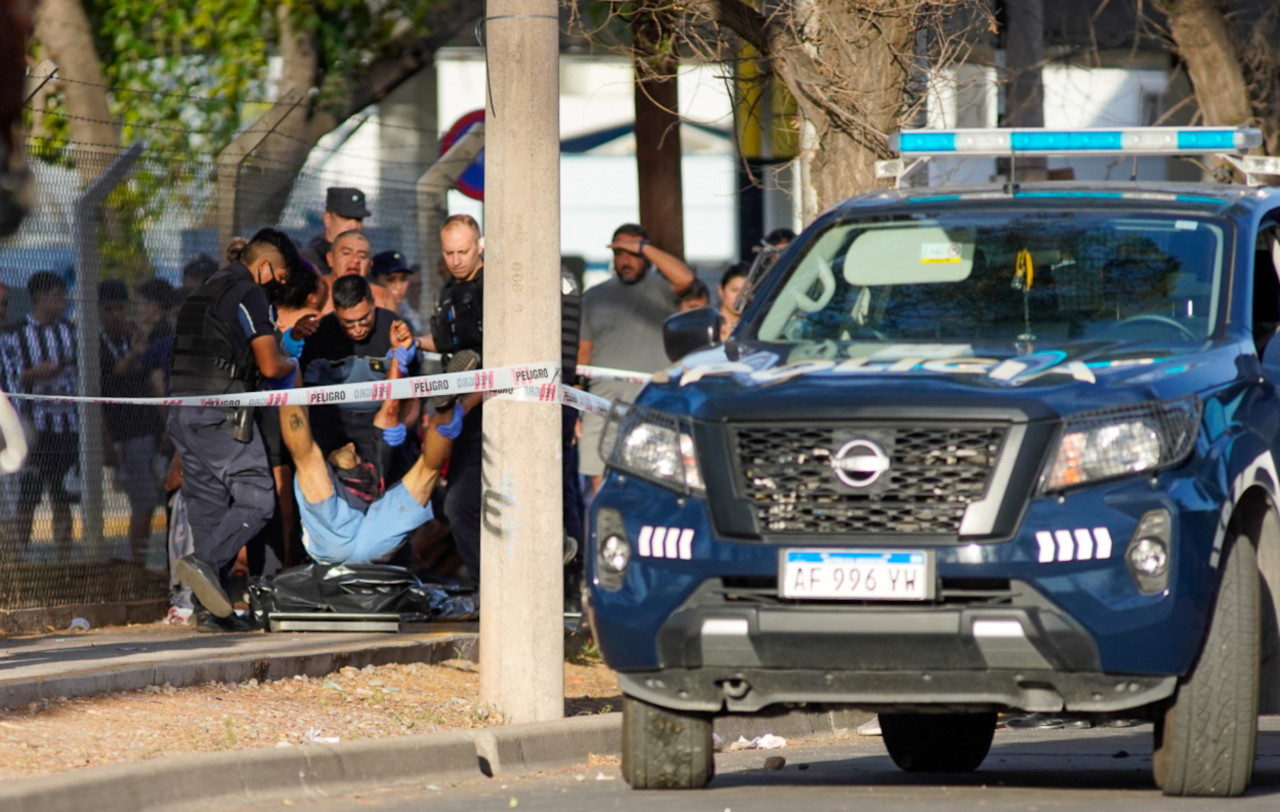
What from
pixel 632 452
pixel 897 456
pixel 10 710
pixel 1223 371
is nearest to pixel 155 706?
pixel 10 710

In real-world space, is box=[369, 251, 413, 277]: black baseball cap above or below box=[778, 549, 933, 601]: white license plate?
above

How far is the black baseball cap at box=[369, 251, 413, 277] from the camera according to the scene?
13.7 meters

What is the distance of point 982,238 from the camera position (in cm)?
755

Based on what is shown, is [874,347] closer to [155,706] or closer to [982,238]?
[982,238]

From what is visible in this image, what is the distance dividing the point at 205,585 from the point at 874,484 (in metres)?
5.29

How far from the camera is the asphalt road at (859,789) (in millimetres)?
6742

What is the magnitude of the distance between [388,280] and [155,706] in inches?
227

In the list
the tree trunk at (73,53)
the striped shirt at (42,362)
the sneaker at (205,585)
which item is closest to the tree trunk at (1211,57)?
the tree trunk at (73,53)

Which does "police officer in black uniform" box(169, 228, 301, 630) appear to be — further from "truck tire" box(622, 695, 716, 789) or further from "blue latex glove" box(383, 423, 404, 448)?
"truck tire" box(622, 695, 716, 789)

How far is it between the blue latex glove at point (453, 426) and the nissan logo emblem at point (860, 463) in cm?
544

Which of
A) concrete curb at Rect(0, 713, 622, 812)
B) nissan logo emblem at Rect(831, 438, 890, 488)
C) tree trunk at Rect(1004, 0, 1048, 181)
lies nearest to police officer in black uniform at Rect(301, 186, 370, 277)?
concrete curb at Rect(0, 713, 622, 812)

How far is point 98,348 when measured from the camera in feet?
39.1

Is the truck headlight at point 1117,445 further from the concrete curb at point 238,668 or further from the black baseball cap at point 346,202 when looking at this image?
the black baseball cap at point 346,202

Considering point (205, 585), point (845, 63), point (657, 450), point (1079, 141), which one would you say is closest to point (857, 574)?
point (657, 450)
